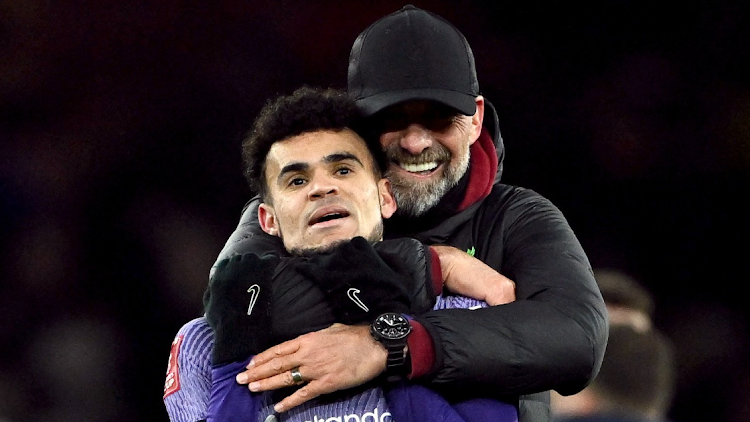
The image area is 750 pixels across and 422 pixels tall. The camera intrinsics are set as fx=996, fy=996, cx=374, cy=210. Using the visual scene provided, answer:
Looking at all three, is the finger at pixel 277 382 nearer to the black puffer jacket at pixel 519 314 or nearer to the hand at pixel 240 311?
the hand at pixel 240 311

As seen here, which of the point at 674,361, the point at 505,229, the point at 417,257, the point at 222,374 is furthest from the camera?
the point at 674,361

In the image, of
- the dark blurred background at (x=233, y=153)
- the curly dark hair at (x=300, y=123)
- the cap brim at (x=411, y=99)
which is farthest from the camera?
the dark blurred background at (x=233, y=153)

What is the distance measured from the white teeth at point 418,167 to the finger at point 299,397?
72 centimetres

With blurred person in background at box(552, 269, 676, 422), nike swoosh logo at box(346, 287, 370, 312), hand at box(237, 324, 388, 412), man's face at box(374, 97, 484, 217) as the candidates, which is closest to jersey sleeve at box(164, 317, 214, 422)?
hand at box(237, 324, 388, 412)

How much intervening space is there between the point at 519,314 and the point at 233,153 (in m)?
1.68

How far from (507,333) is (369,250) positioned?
257 millimetres

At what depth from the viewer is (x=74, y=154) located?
122 inches

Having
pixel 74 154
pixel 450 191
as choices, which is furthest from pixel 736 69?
pixel 74 154

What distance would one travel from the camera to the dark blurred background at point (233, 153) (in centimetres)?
300

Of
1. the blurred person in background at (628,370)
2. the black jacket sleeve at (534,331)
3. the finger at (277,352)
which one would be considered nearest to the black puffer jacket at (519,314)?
the black jacket sleeve at (534,331)

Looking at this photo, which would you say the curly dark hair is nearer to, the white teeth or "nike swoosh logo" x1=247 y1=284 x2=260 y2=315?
the white teeth

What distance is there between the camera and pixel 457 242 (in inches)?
79.9

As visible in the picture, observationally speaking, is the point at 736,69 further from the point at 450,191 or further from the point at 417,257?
the point at 417,257

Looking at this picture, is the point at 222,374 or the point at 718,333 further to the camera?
the point at 718,333
